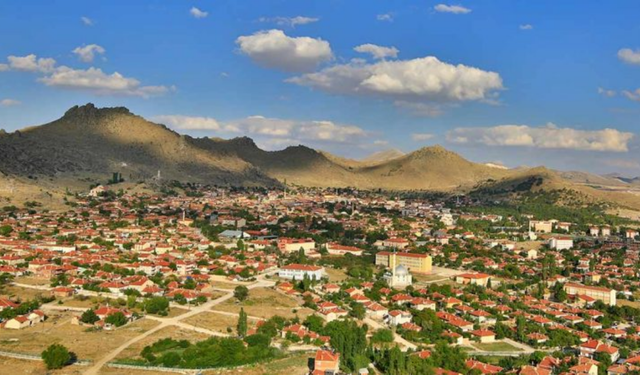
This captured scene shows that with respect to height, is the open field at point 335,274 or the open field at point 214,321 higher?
the open field at point 335,274

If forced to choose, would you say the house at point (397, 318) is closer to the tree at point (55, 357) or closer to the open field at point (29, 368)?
the open field at point (29, 368)

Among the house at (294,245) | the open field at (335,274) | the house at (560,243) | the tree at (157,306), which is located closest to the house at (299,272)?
the open field at (335,274)

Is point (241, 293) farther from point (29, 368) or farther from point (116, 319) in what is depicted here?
point (29, 368)

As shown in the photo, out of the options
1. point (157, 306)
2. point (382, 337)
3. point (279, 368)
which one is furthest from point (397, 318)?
point (157, 306)

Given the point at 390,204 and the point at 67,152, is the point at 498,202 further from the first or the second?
the point at 67,152

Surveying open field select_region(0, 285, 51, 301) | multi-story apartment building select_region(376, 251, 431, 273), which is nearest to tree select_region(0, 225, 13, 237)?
open field select_region(0, 285, 51, 301)

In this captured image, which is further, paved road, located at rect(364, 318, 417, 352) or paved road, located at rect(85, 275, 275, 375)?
paved road, located at rect(364, 318, 417, 352)

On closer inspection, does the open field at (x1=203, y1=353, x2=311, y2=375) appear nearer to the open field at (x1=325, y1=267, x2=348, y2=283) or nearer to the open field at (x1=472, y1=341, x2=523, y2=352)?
the open field at (x1=472, y1=341, x2=523, y2=352)
